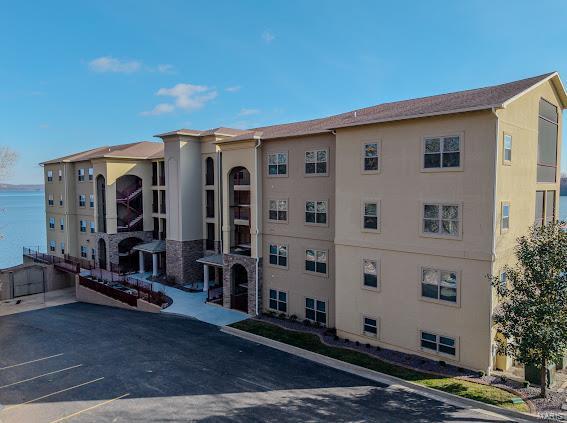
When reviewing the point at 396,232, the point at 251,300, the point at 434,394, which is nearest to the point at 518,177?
the point at 396,232

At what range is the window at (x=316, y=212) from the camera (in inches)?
818

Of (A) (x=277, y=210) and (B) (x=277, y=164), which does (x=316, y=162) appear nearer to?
(B) (x=277, y=164)

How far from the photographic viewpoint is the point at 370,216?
17812mm

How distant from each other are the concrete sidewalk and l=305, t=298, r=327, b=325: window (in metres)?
20.4

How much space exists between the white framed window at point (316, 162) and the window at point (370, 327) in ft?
24.6

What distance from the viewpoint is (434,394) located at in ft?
45.6

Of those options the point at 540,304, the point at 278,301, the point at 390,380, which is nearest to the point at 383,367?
the point at 390,380

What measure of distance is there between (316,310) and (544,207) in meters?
12.4

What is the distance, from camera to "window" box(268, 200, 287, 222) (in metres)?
22.5

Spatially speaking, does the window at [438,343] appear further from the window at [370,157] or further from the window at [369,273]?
the window at [370,157]

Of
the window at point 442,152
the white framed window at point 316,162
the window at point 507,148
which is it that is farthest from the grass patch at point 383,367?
the window at point 507,148

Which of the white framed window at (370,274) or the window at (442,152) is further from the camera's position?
the white framed window at (370,274)

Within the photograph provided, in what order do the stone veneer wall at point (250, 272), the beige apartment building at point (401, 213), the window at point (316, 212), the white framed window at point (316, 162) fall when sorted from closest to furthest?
the beige apartment building at point (401, 213), the white framed window at point (316, 162), the window at point (316, 212), the stone veneer wall at point (250, 272)

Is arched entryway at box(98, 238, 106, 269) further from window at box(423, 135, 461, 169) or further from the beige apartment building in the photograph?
window at box(423, 135, 461, 169)
